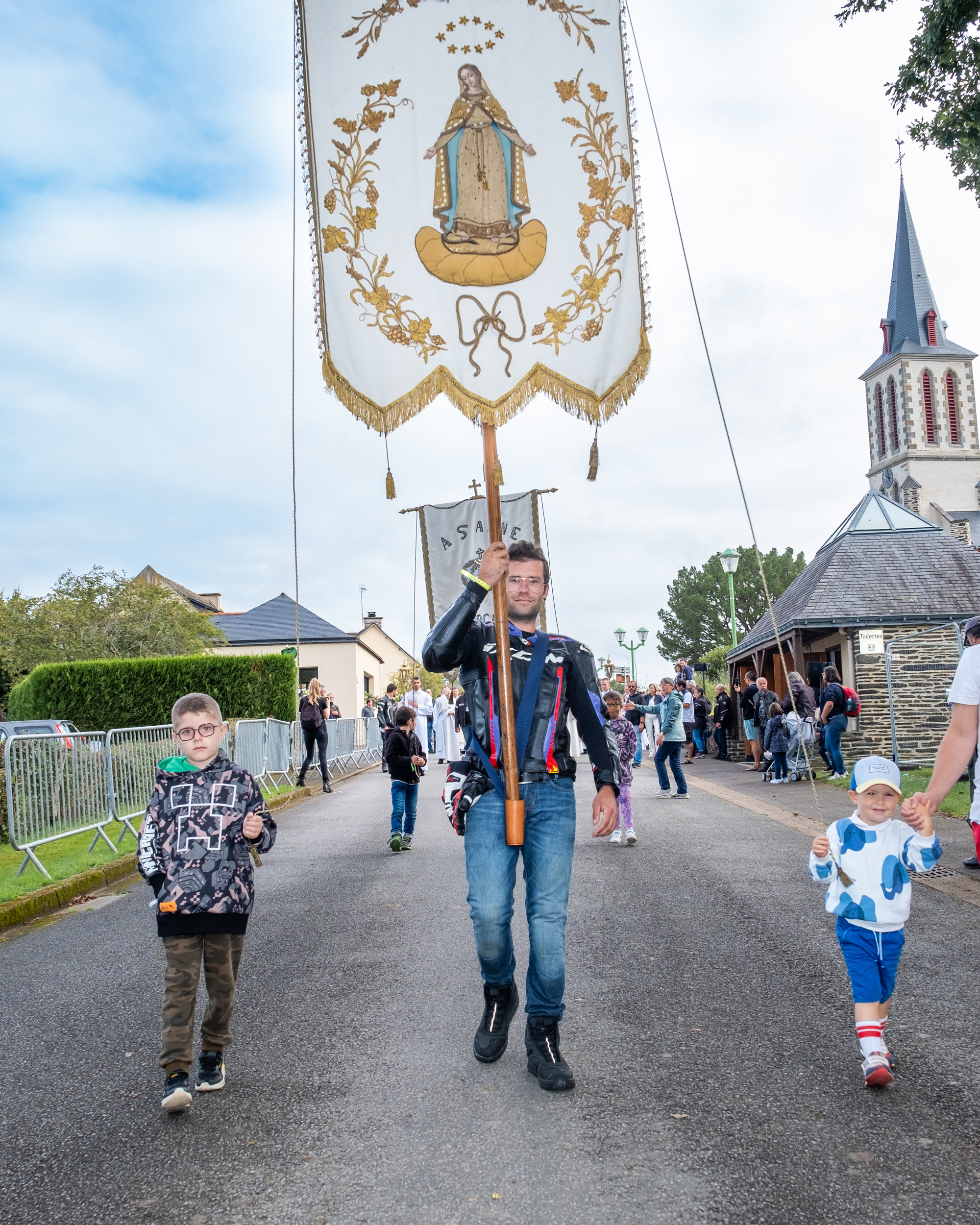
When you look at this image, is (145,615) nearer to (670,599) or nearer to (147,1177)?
(147,1177)

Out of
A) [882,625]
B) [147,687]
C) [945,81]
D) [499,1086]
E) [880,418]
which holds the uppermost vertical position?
[880,418]

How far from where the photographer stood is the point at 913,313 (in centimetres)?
7544

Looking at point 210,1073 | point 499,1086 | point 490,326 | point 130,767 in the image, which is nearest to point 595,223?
point 490,326

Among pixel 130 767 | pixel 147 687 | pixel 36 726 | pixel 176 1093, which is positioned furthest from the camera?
pixel 147 687

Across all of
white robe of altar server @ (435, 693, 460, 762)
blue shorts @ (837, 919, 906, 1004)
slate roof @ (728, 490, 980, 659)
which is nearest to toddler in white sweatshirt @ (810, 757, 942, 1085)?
blue shorts @ (837, 919, 906, 1004)

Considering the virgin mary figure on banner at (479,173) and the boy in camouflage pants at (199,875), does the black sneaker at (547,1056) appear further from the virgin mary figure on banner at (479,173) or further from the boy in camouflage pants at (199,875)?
the virgin mary figure on banner at (479,173)

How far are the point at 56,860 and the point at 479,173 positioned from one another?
24.8 feet

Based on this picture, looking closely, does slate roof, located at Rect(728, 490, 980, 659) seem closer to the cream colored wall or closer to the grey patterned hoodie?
the grey patterned hoodie

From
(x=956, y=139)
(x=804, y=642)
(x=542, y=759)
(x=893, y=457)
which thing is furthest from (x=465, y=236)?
(x=893, y=457)

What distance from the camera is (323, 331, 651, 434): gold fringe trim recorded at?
5.50m

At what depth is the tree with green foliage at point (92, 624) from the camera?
39250mm

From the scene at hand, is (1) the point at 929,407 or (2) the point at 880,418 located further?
(2) the point at 880,418

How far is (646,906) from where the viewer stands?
699 centimetres

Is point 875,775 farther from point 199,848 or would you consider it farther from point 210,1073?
point 210,1073
